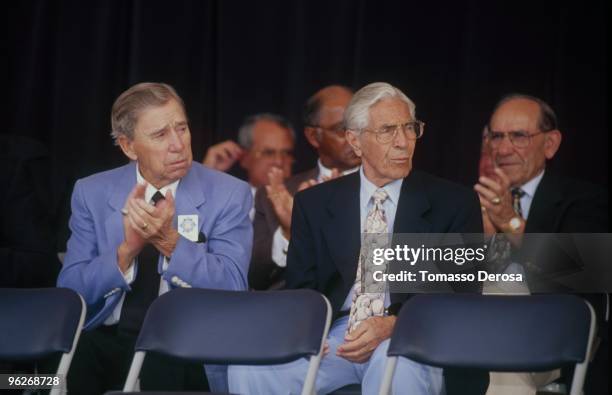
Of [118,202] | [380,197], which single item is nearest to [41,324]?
[118,202]

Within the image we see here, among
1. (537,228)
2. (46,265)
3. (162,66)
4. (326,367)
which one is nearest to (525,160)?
(537,228)

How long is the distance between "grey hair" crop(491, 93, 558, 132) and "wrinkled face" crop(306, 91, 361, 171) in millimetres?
745

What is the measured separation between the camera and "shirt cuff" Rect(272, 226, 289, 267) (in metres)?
4.72

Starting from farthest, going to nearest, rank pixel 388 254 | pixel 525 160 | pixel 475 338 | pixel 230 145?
pixel 230 145 < pixel 525 160 < pixel 388 254 < pixel 475 338

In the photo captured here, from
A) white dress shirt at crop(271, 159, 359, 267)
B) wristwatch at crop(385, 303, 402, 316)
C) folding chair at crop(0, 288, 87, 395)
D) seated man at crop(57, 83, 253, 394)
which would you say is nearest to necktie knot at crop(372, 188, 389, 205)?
wristwatch at crop(385, 303, 402, 316)

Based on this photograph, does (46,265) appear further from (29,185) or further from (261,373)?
(261,373)

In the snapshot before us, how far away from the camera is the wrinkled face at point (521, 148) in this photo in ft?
15.2

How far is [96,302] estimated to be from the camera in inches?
156

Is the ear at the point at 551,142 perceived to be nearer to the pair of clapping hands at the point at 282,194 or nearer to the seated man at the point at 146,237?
the pair of clapping hands at the point at 282,194

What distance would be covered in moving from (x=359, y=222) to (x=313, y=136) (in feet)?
3.26

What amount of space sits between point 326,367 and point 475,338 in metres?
0.76

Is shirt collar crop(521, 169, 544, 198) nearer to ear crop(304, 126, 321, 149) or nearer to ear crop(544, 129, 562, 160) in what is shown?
ear crop(544, 129, 562, 160)

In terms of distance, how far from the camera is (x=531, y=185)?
4.60m

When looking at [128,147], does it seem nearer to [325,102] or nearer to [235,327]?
[325,102]
